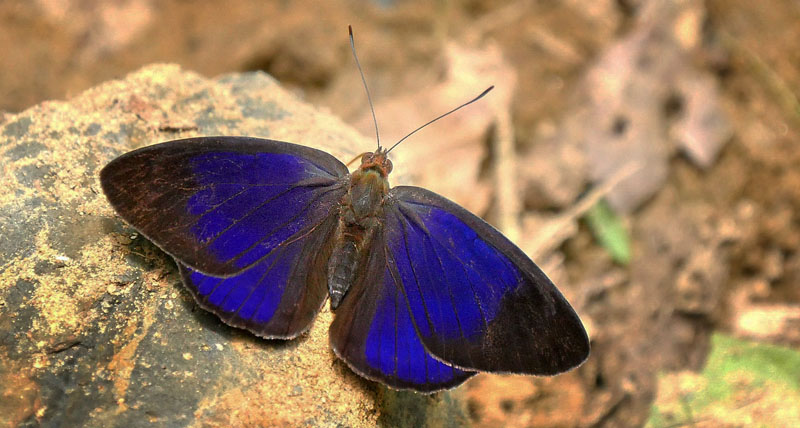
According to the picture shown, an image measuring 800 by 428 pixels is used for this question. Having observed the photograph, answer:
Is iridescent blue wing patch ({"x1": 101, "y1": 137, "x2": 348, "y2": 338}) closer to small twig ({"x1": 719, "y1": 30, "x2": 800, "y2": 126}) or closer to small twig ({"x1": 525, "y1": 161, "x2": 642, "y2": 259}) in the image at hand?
small twig ({"x1": 525, "y1": 161, "x2": 642, "y2": 259})

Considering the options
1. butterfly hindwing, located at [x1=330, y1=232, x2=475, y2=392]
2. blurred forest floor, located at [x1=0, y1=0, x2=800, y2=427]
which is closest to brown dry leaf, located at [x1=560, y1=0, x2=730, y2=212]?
blurred forest floor, located at [x1=0, y1=0, x2=800, y2=427]

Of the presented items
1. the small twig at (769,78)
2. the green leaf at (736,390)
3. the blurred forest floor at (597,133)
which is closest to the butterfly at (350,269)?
the blurred forest floor at (597,133)

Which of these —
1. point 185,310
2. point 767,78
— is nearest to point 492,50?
point 767,78

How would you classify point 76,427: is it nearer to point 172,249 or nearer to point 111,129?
point 172,249

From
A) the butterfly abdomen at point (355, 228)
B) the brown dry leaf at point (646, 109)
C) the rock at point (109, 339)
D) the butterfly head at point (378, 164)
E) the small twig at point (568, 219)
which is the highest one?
the brown dry leaf at point (646, 109)

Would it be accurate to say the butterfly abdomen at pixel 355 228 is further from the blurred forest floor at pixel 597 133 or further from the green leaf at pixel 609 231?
the green leaf at pixel 609 231

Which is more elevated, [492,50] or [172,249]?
[492,50]
